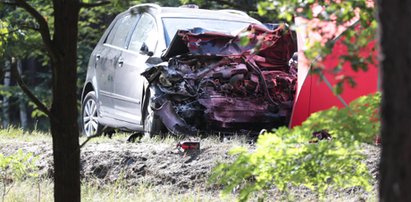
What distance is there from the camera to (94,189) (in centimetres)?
786

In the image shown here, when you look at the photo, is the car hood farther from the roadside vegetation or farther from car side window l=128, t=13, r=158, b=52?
the roadside vegetation

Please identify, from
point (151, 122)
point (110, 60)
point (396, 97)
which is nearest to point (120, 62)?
point (110, 60)

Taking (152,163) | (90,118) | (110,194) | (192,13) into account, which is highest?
(192,13)

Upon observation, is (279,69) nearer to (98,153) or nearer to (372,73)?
(372,73)

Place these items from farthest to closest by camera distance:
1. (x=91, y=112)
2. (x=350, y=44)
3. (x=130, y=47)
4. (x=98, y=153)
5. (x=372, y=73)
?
(x=91, y=112) → (x=130, y=47) → (x=372, y=73) → (x=98, y=153) → (x=350, y=44)

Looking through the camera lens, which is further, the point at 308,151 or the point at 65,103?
the point at 65,103

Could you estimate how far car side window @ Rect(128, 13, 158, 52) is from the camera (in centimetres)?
1093

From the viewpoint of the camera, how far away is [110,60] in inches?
465

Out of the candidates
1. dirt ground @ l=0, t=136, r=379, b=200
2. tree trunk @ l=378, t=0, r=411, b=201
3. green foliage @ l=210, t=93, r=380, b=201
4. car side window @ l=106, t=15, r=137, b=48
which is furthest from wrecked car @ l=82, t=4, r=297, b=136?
tree trunk @ l=378, t=0, r=411, b=201

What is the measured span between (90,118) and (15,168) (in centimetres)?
513

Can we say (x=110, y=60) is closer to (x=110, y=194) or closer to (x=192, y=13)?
(x=192, y=13)

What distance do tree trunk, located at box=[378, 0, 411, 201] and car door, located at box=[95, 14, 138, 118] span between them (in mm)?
8962

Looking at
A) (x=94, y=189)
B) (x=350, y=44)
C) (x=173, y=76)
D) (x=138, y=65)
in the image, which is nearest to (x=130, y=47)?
(x=138, y=65)

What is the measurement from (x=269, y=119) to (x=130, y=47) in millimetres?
2141
